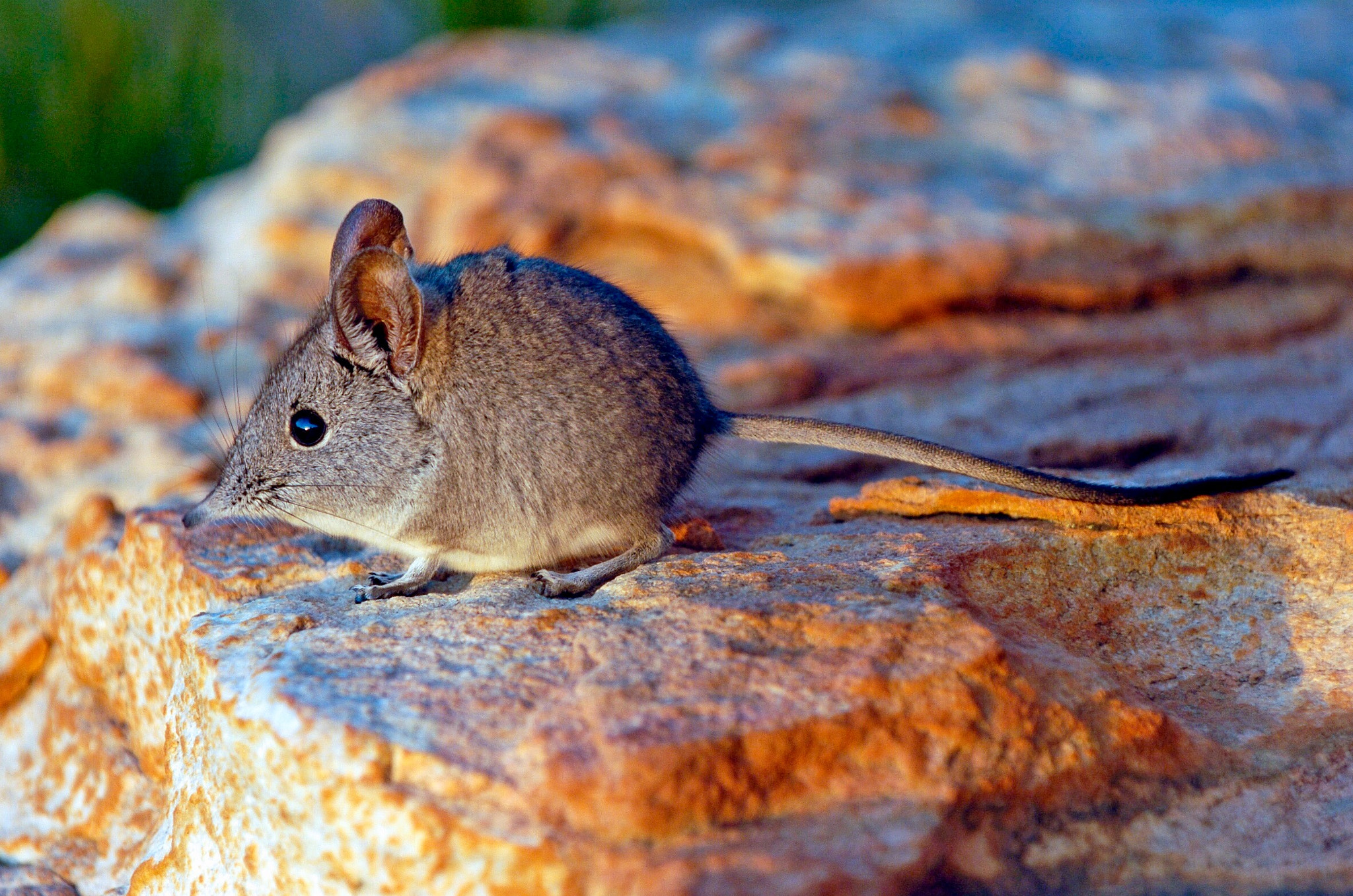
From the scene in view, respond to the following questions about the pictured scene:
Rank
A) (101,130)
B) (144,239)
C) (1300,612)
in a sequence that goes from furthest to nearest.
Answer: (101,130) → (144,239) → (1300,612)

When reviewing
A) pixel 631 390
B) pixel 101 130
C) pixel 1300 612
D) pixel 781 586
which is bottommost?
pixel 1300 612

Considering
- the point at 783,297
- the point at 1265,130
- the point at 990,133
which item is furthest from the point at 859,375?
the point at 1265,130

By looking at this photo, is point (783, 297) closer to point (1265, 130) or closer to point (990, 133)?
point (990, 133)

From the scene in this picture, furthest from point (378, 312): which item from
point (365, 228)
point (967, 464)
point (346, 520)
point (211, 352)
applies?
point (211, 352)

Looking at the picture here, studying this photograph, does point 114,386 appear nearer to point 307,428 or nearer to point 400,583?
point 307,428

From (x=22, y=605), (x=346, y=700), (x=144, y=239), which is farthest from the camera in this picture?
(x=144, y=239)

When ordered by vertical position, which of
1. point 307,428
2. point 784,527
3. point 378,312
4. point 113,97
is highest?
point 113,97
